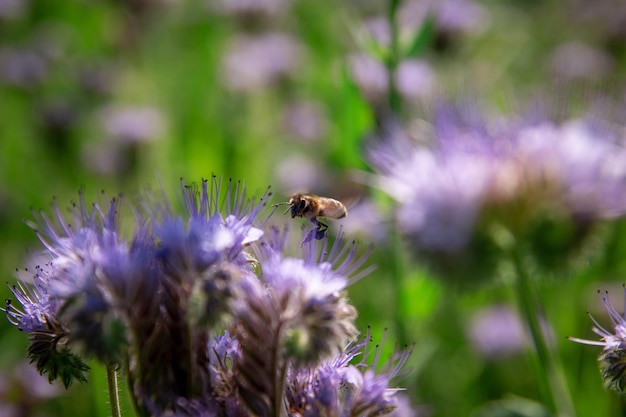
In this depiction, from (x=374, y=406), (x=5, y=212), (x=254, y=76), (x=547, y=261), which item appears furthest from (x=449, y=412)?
(x=254, y=76)

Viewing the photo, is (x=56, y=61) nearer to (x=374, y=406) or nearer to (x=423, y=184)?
(x=423, y=184)

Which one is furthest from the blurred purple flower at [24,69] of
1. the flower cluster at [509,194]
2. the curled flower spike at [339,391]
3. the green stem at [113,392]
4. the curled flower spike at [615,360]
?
the curled flower spike at [615,360]

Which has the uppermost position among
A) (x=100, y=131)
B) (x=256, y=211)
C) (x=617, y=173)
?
(x=256, y=211)

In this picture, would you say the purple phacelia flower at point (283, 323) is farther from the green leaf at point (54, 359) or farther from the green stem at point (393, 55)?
the green stem at point (393, 55)

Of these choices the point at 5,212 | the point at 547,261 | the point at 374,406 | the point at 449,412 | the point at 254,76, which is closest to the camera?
the point at 374,406

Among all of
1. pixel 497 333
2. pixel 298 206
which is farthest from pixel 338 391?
pixel 497 333

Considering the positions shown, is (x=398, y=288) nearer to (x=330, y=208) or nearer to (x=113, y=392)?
(x=330, y=208)

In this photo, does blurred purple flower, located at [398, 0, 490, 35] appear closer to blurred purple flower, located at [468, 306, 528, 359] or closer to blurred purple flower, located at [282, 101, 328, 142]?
blurred purple flower, located at [282, 101, 328, 142]
